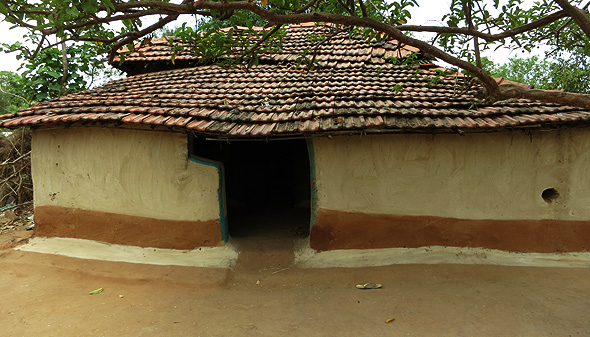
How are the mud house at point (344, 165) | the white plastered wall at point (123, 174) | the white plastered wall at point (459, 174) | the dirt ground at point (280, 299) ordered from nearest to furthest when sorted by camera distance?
the dirt ground at point (280, 299), the mud house at point (344, 165), the white plastered wall at point (459, 174), the white plastered wall at point (123, 174)

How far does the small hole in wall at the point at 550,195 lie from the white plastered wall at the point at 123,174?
515 centimetres

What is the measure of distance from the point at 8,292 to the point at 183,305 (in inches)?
101

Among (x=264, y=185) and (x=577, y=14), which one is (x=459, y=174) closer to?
(x=577, y=14)

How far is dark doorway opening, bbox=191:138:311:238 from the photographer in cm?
674

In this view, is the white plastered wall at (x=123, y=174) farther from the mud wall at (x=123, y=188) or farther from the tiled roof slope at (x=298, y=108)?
the tiled roof slope at (x=298, y=108)

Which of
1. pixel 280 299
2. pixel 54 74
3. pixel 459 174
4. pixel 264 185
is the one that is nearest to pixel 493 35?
pixel 459 174

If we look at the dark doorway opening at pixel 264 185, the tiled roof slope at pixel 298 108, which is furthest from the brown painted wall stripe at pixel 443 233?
the tiled roof slope at pixel 298 108

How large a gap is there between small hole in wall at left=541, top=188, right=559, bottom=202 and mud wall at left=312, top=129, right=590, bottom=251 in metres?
0.01

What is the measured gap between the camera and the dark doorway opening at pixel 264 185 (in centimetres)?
674

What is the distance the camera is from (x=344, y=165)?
5.05 meters

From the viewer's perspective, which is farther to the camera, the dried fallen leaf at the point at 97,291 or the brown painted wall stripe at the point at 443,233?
the brown painted wall stripe at the point at 443,233

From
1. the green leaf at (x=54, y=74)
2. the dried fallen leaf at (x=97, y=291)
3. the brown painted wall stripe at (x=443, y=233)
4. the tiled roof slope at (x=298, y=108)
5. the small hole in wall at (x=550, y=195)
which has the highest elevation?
the green leaf at (x=54, y=74)

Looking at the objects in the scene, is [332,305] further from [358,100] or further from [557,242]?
[557,242]

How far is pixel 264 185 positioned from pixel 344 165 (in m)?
5.28
